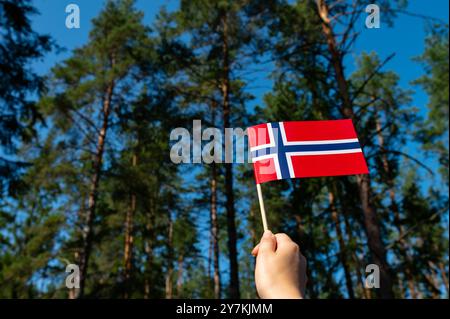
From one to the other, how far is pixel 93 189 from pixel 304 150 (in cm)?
1044

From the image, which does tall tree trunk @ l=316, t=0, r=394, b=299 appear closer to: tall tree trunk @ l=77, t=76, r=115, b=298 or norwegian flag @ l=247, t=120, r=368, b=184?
norwegian flag @ l=247, t=120, r=368, b=184

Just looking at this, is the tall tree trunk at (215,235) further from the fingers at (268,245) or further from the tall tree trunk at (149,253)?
the fingers at (268,245)

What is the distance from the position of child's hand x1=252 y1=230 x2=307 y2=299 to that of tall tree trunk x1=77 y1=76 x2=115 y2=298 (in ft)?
34.9

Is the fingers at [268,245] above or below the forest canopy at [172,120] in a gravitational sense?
below

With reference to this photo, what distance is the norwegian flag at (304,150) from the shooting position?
9.62ft

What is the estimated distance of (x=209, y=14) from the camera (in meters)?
11.6

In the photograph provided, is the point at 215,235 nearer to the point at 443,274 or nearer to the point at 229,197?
the point at 229,197

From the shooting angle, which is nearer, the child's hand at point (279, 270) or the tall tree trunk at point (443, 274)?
the child's hand at point (279, 270)

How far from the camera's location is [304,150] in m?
3.12

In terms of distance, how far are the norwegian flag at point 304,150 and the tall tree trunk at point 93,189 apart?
377 inches

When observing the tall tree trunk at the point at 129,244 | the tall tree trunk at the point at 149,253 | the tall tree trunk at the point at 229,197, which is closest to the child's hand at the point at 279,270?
the tall tree trunk at the point at 229,197

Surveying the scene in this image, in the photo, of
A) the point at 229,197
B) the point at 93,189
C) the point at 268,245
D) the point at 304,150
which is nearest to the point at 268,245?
the point at 268,245

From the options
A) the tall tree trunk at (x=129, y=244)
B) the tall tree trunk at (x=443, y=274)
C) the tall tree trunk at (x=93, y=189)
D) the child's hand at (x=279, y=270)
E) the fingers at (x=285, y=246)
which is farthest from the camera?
the tall tree trunk at (x=443, y=274)
